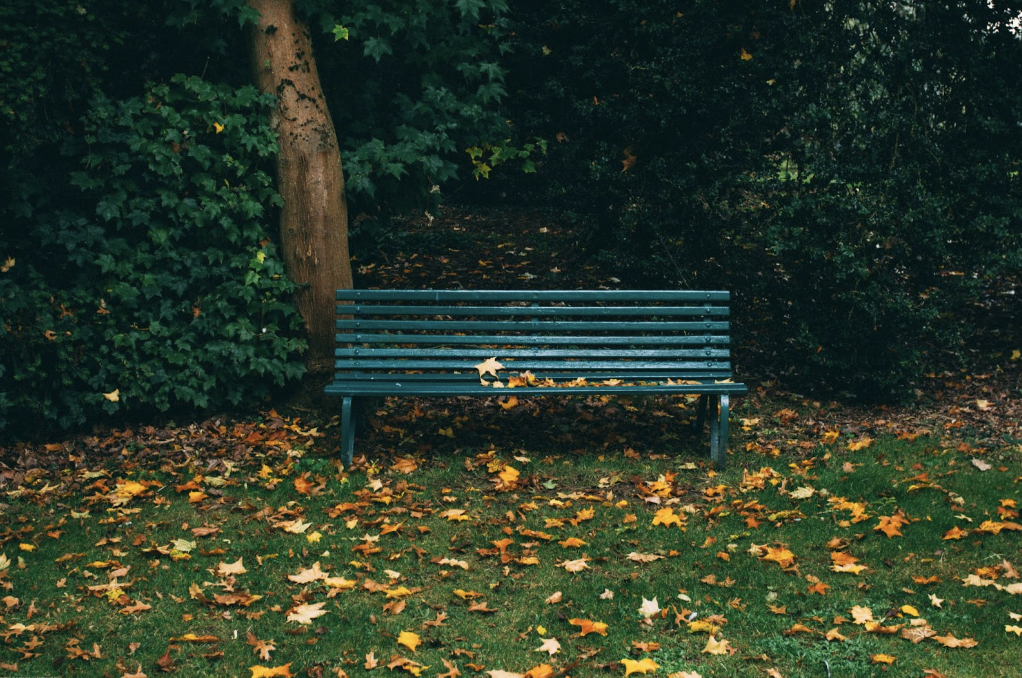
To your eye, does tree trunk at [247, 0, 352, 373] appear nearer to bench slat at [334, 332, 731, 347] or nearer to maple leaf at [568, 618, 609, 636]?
bench slat at [334, 332, 731, 347]

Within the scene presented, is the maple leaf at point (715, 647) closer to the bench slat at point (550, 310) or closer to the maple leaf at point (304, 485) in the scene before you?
the maple leaf at point (304, 485)

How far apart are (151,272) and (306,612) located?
331 cm

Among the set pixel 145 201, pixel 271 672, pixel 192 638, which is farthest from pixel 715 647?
pixel 145 201

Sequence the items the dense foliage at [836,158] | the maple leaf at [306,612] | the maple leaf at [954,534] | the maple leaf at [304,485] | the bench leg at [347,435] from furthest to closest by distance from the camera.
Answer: the dense foliage at [836,158]
the bench leg at [347,435]
the maple leaf at [304,485]
the maple leaf at [954,534]
the maple leaf at [306,612]

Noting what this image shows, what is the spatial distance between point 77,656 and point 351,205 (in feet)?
14.4

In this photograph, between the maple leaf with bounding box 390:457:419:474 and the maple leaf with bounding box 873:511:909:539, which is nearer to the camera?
the maple leaf with bounding box 873:511:909:539

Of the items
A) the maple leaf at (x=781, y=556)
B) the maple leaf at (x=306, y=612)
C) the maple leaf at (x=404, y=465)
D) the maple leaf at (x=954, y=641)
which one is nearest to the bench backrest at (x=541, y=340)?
the maple leaf at (x=404, y=465)

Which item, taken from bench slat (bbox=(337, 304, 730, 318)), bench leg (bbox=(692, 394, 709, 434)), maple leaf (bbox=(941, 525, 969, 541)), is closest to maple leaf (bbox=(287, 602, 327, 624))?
bench slat (bbox=(337, 304, 730, 318))

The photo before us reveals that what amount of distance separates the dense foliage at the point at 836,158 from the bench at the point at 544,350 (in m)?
1.34

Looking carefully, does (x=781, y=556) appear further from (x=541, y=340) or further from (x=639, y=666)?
(x=541, y=340)

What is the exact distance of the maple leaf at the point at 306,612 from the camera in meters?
4.07

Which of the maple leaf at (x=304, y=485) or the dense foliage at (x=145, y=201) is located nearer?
the maple leaf at (x=304, y=485)

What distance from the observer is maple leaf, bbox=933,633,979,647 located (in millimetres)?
3764

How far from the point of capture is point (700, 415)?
258 inches
